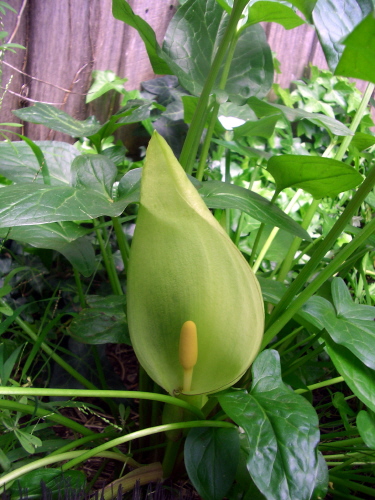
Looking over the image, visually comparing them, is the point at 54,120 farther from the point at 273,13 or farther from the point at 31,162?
the point at 273,13

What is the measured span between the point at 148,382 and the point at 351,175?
1.36ft

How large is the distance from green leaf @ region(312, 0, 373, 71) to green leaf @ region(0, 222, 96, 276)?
371 millimetres

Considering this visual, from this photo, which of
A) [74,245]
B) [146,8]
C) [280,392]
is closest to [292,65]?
[146,8]

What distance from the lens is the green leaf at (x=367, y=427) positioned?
1.57ft

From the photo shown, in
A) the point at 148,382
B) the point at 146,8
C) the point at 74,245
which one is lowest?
the point at 148,382

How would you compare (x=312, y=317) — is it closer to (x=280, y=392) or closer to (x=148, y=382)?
(x=280, y=392)

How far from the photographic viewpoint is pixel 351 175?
0.50 meters

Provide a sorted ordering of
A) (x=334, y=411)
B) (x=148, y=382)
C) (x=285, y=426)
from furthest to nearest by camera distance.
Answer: (x=334, y=411), (x=148, y=382), (x=285, y=426)

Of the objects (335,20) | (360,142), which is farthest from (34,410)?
(360,142)

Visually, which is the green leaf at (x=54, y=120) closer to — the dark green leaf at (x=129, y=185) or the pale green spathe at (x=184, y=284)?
the dark green leaf at (x=129, y=185)

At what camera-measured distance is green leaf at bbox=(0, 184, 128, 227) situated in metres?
0.39

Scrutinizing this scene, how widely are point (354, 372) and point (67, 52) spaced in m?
0.89

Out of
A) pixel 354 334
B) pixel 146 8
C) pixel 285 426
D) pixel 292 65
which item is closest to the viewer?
pixel 285 426

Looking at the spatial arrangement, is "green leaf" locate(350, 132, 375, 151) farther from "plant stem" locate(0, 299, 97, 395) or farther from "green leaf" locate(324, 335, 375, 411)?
"plant stem" locate(0, 299, 97, 395)
